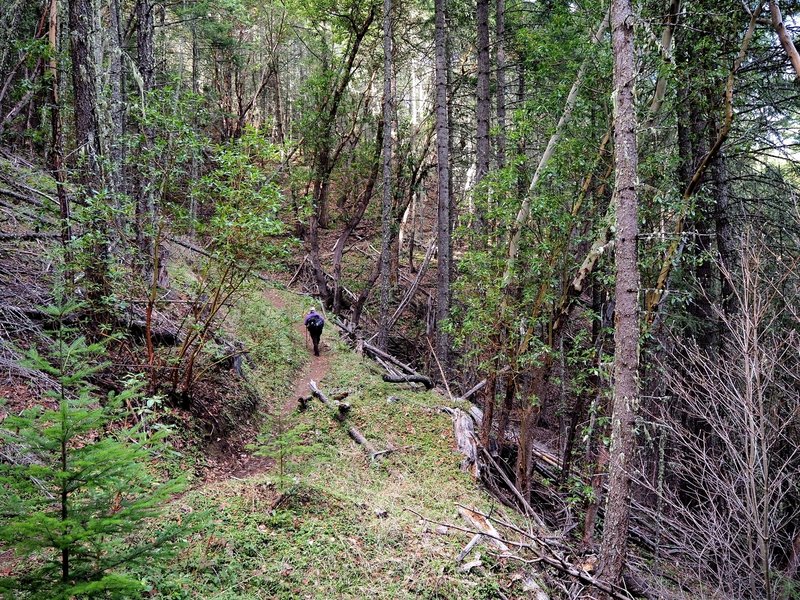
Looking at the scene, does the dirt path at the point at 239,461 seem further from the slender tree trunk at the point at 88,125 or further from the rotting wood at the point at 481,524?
the rotting wood at the point at 481,524

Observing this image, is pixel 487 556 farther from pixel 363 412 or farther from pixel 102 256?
pixel 102 256

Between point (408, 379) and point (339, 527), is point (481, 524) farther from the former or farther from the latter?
point (408, 379)

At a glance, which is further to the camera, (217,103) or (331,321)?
(217,103)

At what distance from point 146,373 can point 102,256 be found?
1.68 meters

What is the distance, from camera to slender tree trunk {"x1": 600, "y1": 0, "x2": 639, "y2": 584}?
16.4 feet

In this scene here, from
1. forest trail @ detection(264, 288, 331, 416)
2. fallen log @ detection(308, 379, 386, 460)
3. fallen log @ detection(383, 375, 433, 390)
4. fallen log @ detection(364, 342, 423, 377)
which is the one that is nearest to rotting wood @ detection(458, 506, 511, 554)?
fallen log @ detection(308, 379, 386, 460)

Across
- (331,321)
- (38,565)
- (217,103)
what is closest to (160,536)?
(38,565)

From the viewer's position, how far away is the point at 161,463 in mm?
5617

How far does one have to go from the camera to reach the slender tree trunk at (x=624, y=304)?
16.4 ft

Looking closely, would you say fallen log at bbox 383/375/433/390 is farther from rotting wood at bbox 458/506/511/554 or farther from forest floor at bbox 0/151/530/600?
rotting wood at bbox 458/506/511/554

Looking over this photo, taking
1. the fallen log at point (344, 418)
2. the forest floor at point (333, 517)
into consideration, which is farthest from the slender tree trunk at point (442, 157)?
the forest floor at point (333, 517)

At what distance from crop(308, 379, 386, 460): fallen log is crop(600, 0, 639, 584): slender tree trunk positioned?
155 inches

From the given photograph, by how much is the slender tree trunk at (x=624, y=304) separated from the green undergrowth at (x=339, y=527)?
1.40m

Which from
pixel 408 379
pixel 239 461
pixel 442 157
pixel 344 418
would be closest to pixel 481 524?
pixel 239 461
